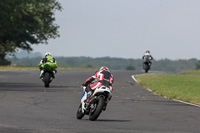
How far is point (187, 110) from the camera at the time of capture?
17.0 metres

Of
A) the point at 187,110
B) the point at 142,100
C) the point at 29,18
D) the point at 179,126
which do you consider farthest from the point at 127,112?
the point at 29,18

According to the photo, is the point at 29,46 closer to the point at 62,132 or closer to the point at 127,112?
the point at 127,112

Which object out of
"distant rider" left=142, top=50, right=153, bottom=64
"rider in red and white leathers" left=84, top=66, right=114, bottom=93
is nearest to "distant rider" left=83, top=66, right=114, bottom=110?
"rider in red and white leathers" left=84, top=66, right=114, bottom=93

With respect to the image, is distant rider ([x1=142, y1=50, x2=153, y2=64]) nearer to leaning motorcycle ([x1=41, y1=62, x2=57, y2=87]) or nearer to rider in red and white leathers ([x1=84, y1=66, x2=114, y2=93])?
leaning motorcycle ([x1=41, y1=62, x2=57, y2=87])

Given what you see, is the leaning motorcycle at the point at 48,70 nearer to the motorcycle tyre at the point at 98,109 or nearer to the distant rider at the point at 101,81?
the distant rider at the point at 101,81

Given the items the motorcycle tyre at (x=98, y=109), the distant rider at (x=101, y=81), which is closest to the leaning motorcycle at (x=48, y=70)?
the distant rider at (x=101, y=81)

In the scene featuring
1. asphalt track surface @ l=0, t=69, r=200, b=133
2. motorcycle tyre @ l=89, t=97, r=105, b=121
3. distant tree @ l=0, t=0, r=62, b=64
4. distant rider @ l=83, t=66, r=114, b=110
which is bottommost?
asphalt track surface @ l=0, t=69, r=200, b=133

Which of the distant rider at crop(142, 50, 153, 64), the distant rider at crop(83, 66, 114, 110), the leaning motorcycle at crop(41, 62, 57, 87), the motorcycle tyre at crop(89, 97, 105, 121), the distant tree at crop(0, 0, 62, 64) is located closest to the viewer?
the motorcycle tyre at crop(89, 97, 105, 121)

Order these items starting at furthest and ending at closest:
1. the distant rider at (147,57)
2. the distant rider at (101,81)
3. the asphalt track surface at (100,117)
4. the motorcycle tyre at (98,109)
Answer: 1. the distant rider at (147,57)
2. the distant rider at (101,81)
3. the motorcycle tyre at (98,109)
4. the asphalt track surface at (100,117)

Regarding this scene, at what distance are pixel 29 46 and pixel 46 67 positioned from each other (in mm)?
44836

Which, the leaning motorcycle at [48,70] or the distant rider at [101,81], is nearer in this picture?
the distant rider at [101,81]

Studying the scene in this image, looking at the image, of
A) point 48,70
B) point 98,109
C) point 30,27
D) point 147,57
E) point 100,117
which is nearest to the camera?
point 98,109

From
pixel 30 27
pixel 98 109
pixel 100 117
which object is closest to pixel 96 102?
pixel 98 109

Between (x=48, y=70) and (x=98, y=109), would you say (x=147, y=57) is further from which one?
(x=98, y=109)
